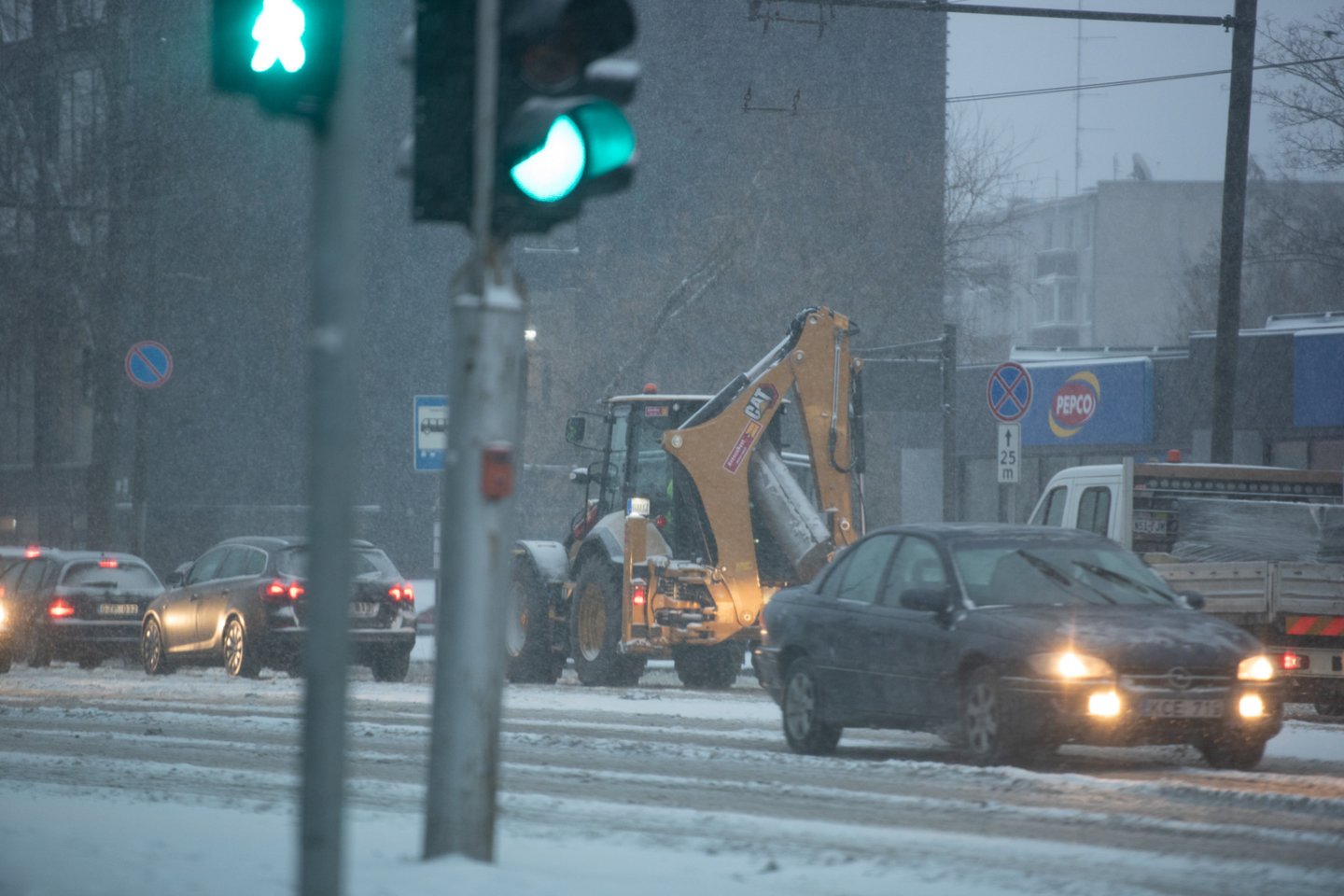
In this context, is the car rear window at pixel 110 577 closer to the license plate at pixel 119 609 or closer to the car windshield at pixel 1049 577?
the license plate at pixel 119 609

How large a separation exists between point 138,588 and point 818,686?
14.8 metres

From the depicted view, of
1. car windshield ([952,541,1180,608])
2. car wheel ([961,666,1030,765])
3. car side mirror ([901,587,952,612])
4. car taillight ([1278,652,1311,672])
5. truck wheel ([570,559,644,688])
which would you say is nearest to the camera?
car wheel ([961,666,1030,765])

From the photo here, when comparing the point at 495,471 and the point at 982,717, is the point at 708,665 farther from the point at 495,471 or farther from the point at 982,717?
the point at 495,471

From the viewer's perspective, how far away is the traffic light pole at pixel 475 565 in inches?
241

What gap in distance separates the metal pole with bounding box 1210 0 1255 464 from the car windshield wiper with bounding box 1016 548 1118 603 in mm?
10225

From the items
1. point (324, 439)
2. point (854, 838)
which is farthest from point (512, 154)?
point (854, 838)

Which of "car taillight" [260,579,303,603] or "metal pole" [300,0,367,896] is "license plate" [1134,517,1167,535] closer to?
"car taillight" [260,579,303,603]

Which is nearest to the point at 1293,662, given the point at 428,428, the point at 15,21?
the point at 428,428

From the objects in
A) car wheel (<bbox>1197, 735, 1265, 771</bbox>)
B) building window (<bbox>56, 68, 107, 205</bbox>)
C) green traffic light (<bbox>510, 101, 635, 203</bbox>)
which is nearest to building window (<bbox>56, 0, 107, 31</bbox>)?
building window (<bbox>56, 68, 107, 205</bbox>)

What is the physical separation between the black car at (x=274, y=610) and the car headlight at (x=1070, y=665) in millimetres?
11171

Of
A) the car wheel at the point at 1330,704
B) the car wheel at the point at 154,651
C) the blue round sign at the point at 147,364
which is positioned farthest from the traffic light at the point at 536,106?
the blue round sign at the point at 147,364

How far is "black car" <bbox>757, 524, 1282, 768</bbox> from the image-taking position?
10945 millimetres

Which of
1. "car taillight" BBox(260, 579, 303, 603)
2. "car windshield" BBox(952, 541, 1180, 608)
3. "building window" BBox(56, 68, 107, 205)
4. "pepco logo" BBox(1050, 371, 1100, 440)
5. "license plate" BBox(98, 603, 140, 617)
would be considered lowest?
"license plate" BBox(98, 603, 140, 617)

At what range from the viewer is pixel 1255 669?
36.8 feet
